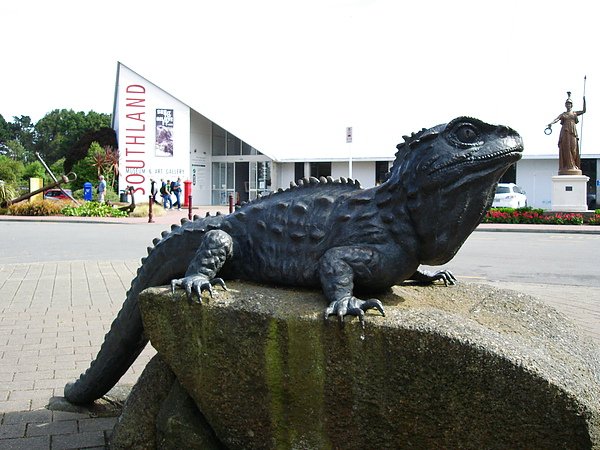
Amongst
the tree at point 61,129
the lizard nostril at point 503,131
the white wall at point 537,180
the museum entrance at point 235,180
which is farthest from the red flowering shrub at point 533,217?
the tree at point 61,129

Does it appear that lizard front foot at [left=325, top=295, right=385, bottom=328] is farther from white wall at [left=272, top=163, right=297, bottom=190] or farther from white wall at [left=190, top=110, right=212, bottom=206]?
white wall at [left=190, top=110, right=212, bottom=206]

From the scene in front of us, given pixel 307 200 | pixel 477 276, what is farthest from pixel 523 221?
pixel 307 200

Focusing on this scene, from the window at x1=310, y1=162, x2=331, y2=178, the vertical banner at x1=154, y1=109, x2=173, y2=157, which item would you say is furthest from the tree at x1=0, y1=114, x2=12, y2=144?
the window at x1=310, y1=162, x2=331, y2=178

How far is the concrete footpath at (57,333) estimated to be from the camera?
13.2 ft

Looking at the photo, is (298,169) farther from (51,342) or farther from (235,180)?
(51,342)

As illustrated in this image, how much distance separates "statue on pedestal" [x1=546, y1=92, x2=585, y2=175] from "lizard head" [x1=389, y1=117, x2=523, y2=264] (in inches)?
1000

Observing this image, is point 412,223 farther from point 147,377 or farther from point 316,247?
point 147,377

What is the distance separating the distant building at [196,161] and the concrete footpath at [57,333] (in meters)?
26.7

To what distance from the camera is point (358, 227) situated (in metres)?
3.26

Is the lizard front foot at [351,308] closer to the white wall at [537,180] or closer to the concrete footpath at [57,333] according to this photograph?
the concrete footpath at [57,333]

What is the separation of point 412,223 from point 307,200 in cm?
Answer: 61

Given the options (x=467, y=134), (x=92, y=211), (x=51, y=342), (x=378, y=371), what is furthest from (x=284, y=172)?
(x=378, y=371)

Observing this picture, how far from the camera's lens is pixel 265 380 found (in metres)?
3.06

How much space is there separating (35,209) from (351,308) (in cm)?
2751
